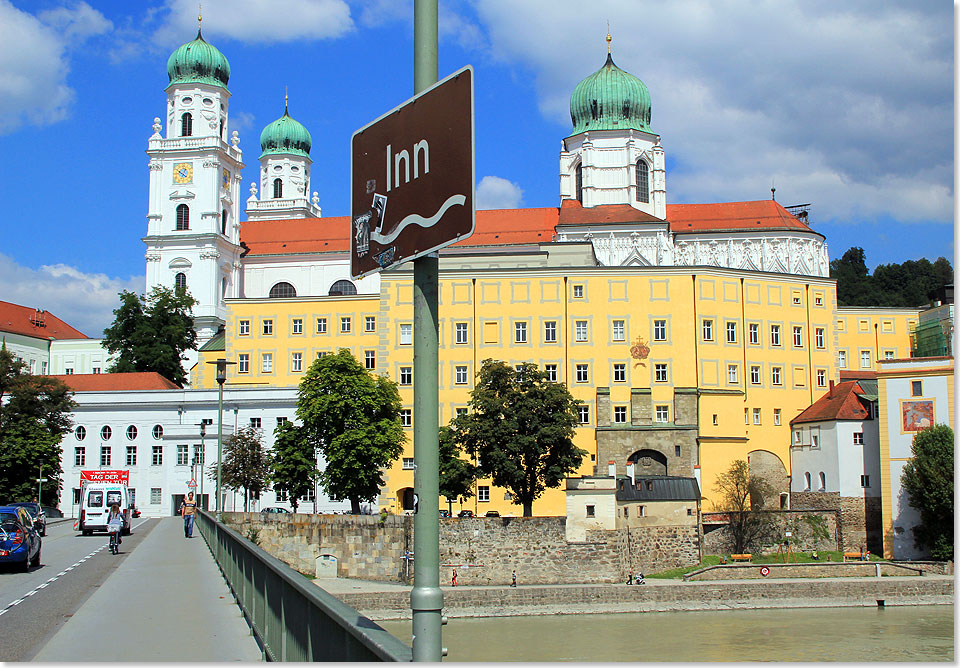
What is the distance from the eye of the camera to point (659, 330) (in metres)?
71.2

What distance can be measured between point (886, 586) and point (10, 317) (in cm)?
9631

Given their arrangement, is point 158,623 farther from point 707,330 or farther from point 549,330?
point 707,330

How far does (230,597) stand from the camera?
60.3ft

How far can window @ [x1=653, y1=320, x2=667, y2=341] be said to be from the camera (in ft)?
233

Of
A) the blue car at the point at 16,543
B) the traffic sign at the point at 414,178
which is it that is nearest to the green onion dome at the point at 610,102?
the blue car at the point at 16,543

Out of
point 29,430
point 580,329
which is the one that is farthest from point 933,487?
point 29,430

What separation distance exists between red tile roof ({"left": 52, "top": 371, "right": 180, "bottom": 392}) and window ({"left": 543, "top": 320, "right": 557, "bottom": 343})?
3120cm

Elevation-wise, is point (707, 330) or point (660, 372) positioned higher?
point (707, 330)

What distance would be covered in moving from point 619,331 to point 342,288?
3898cm

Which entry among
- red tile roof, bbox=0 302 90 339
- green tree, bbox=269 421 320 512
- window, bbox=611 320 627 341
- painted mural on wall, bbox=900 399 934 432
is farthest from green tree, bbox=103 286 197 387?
painted mural on wall, bbox=900 399 934 432

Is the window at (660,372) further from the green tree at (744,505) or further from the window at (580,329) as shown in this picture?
the green tree at (744,505)

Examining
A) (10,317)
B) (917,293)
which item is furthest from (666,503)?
(917,293)

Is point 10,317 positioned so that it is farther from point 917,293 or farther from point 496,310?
point 917,293

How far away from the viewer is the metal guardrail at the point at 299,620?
20.0 ft
